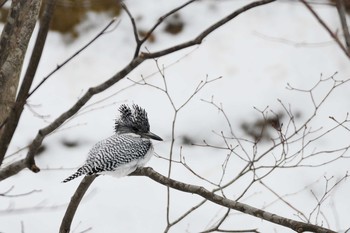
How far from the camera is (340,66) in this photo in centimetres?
724

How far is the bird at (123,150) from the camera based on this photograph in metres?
3.82

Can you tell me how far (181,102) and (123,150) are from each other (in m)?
2.98

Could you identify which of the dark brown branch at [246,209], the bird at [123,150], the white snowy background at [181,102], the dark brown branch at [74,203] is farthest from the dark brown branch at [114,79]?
the white snowy background at [181,102]

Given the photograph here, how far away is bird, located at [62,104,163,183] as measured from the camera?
3.82 metres

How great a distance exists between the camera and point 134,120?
4473 millimetres

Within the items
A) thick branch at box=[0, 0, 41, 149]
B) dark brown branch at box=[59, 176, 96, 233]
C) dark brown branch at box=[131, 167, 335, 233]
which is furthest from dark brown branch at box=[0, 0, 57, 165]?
dark brown branch at box=[59, 176, 96, 233]

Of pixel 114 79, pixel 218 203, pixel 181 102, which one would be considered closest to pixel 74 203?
pixel 218 203

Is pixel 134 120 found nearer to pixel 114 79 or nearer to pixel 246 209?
pixel 246 209

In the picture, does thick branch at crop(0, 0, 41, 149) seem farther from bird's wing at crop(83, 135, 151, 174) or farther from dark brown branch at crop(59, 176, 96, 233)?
bird's wing at crop(83, 135, 151, 174)

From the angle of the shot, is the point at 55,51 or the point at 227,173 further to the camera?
the point at 55,51

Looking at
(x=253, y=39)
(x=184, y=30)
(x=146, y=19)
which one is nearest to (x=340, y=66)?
(x=253, y=39)

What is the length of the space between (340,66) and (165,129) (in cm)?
214

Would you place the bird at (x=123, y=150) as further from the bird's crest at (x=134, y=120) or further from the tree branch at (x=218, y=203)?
the tree branch at (x=218, y=203)

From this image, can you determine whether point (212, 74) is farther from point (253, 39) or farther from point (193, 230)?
point (193, 230)
